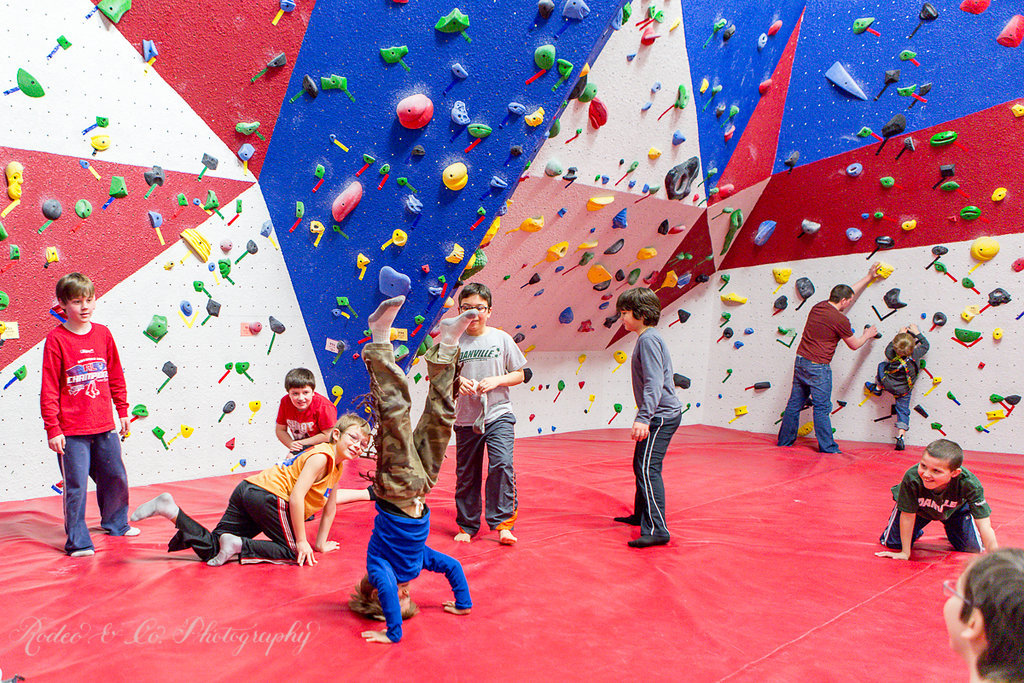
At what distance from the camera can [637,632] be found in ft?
6.77

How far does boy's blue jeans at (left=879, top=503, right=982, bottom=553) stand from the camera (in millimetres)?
2758

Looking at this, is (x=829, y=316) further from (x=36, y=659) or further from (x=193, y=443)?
(x=36, y=659)

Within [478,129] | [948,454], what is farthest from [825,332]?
[478,129]

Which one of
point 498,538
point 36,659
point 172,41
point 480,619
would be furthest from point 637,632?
point 172,41

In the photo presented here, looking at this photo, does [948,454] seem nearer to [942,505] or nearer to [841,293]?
[942,505]

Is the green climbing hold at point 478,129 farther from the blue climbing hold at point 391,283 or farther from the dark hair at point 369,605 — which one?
the dark hair at point 369,605

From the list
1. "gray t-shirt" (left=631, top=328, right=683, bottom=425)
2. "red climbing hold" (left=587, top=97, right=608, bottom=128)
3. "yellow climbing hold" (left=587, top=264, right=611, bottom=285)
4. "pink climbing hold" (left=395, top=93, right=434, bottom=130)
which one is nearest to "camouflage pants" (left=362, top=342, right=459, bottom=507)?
"gray t-shirt" (left=631, top=328, right=683, bottom=425)

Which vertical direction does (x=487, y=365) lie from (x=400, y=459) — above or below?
above

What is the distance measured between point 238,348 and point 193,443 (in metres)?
0.61

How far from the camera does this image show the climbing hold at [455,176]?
4043 mm

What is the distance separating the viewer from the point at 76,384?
2777mm

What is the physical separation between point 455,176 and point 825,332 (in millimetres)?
3405

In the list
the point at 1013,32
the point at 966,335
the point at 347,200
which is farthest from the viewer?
the point at 966,335

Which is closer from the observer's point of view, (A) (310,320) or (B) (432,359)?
(B) (432,359)
